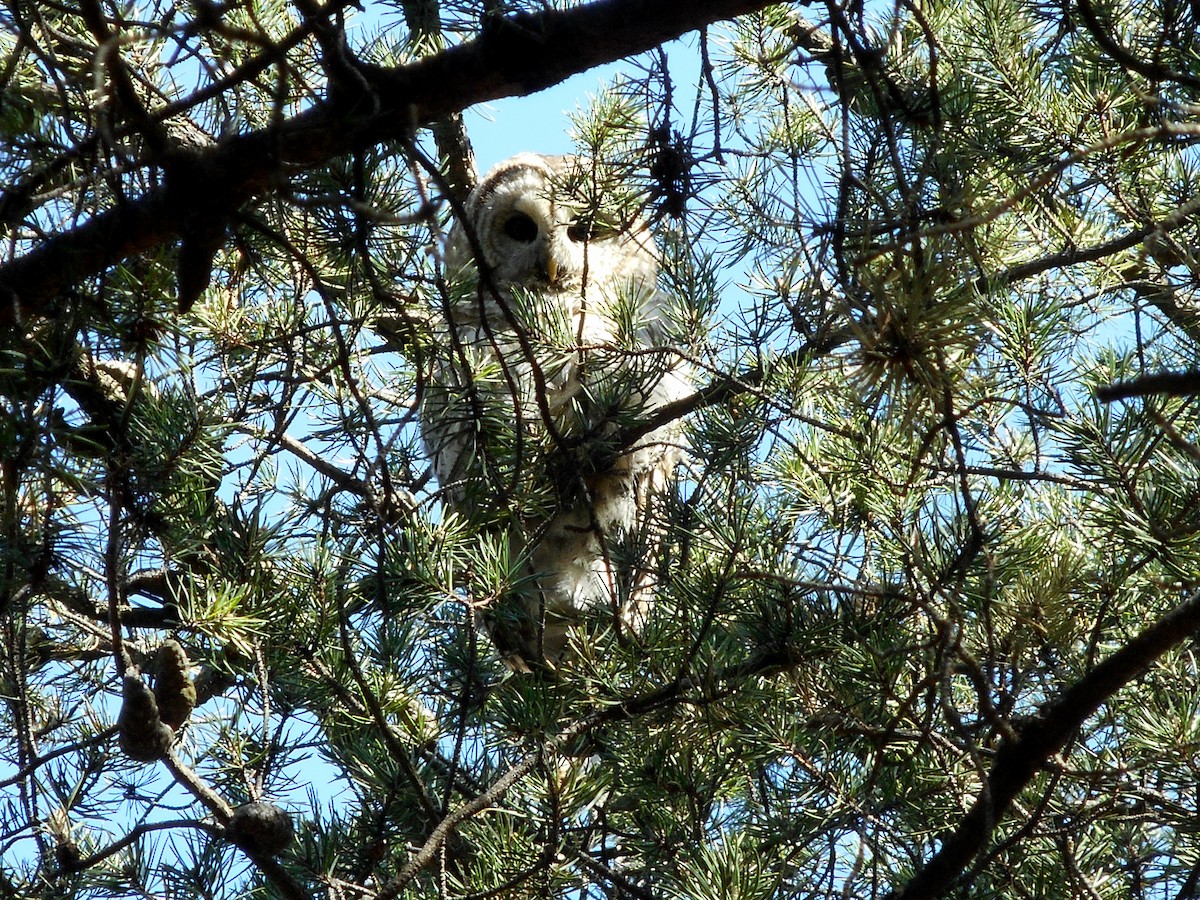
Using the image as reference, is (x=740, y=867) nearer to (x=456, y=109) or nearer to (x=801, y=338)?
(x=801, y=338)

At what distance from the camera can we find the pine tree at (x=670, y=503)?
1.04m

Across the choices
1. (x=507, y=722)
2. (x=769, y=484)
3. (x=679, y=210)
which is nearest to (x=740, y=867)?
(x=507, y=722)

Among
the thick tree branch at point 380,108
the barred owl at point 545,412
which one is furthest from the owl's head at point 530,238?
the thick tree branch at point 380,108

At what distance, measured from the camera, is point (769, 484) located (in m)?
1.60

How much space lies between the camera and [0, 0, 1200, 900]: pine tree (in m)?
1.04

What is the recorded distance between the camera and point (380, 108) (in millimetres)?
998

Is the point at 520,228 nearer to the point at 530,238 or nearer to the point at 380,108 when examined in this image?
the point at 530,238

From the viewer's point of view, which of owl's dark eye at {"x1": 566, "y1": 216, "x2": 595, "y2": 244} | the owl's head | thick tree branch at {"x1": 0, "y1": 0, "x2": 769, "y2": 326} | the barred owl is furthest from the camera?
the owl's head

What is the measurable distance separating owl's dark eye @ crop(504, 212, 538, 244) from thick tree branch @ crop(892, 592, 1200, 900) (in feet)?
7.87

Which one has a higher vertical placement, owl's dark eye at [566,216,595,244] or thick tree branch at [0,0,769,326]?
owl's dark eye at [566,216,595,244]

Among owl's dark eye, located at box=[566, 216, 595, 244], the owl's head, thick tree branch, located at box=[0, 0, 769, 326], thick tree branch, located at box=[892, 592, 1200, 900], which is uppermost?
the owl's head

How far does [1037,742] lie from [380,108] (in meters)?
0.82

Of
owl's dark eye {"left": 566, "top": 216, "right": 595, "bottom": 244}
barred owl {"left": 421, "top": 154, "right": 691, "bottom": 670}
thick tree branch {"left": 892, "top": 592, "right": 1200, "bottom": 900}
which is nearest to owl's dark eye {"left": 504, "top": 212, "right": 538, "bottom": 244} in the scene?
barred owl {"left": 421, "top": 154, "right": 691, "bottom": 670}

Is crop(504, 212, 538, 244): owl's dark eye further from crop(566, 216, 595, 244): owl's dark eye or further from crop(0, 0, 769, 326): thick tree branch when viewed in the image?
crop(0, 0, 769, 326): thick tree branch
